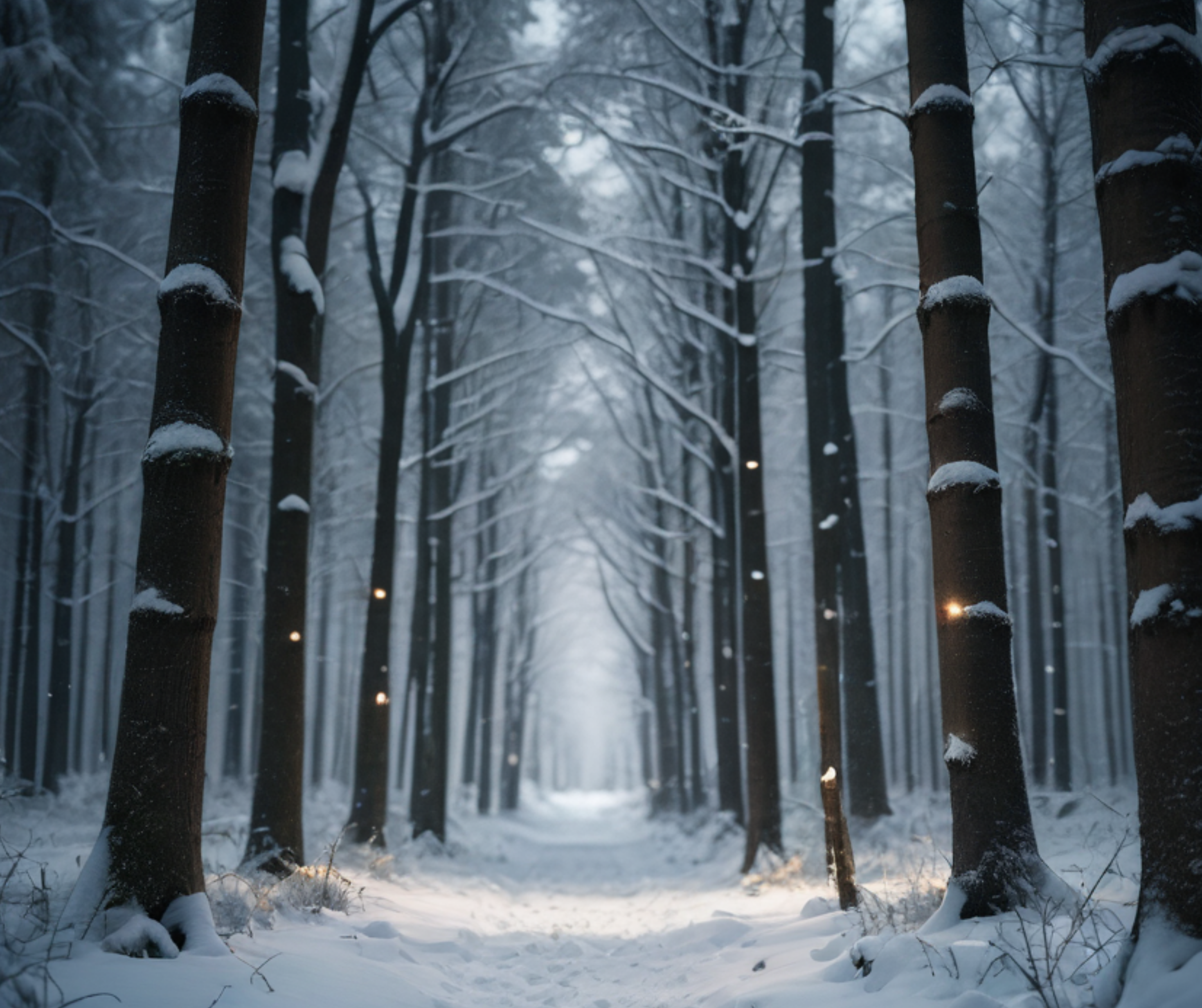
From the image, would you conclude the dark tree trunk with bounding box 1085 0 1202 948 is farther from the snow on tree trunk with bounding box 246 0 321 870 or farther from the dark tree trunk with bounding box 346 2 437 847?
the dark tree trunk with bounding box 346 2 437 847

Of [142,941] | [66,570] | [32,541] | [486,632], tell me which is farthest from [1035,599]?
[32,541]

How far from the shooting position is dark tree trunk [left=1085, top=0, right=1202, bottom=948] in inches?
116

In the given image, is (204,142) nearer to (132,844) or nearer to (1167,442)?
(132,844)

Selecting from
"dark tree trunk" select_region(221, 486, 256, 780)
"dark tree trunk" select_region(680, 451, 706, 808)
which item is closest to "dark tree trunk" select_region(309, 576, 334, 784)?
"dark tree trunk" select_region(221, 486, 256, 780)

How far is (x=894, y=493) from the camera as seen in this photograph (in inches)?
915

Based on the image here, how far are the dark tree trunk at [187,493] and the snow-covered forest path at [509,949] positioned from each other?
0.49m

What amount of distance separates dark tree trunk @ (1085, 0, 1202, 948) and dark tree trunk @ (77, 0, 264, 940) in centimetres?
378

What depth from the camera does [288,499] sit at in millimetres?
7473

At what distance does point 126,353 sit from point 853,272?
39.8ft

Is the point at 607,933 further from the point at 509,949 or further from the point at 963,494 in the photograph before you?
the point at 963,494

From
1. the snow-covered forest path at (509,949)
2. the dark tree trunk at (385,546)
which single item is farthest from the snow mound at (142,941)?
the dark tree trunk at (385,546)

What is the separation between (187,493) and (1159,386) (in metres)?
4.01

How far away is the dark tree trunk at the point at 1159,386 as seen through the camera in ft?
9.70

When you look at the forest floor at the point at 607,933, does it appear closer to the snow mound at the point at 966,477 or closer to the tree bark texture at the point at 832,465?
the tree bark texture at the point at 832,465
